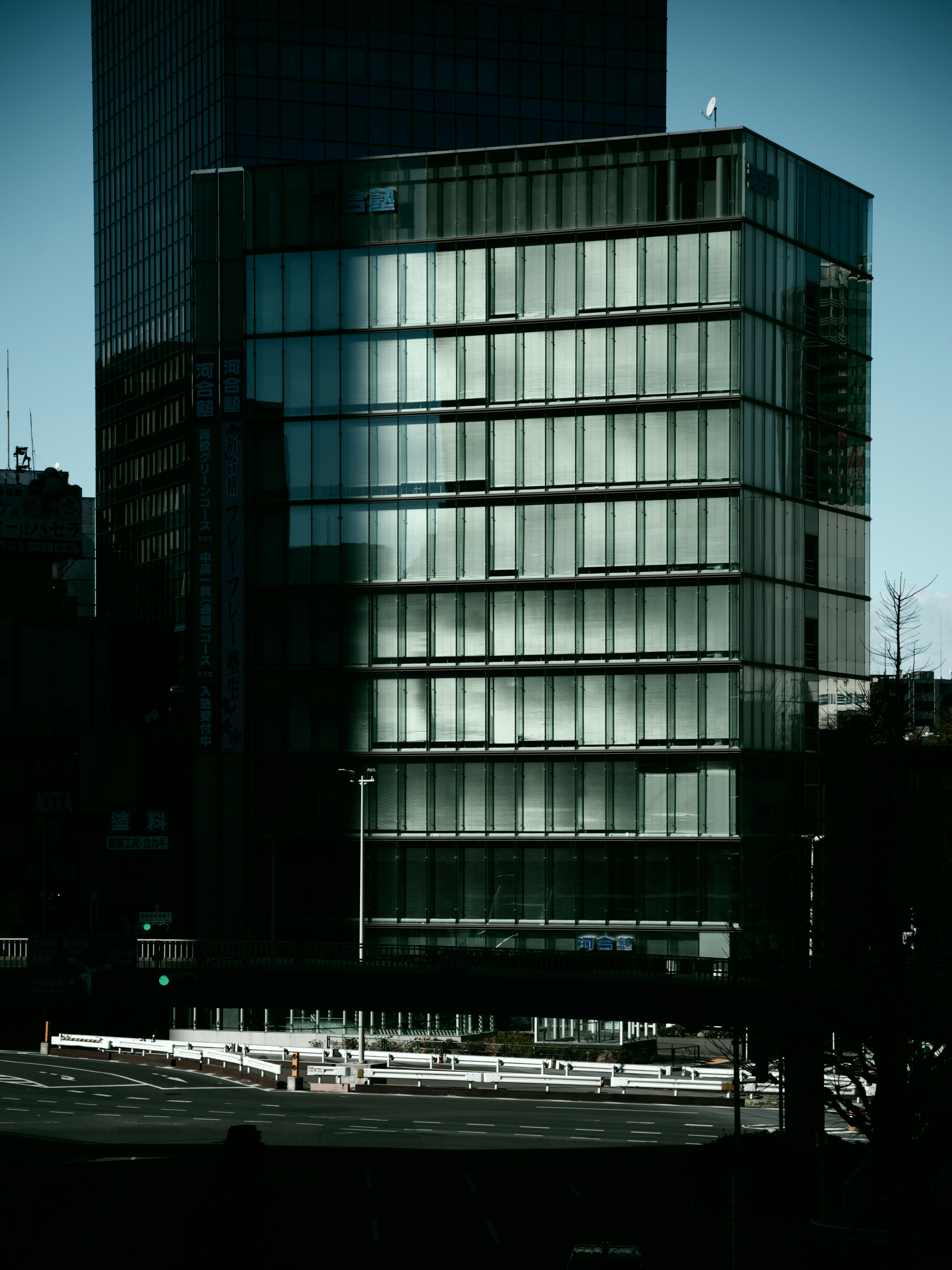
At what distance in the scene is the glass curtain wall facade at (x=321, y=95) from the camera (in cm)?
16012

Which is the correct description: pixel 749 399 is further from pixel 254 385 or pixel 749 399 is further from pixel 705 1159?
pixel 705 1159

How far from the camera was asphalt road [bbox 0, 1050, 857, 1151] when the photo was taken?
215ft

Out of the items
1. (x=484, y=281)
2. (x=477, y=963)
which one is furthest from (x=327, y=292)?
(x=477, y=963)

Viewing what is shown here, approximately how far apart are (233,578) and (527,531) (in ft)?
52.3

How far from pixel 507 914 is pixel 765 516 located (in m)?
25.0

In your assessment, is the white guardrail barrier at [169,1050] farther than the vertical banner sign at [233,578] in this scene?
No

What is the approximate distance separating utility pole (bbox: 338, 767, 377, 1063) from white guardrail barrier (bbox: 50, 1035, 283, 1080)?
14.2ft

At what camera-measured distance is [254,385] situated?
93.8 metres

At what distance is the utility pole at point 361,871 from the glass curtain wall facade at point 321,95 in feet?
218

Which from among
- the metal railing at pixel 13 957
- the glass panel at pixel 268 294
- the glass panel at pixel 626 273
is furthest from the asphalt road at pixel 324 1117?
the glass panel at pixel 626 273

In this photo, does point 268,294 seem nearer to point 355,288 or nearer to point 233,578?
point 355,288

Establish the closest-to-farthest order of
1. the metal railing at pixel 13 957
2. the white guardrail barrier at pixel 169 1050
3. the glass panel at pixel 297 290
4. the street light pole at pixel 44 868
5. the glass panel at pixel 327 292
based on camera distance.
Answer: the metal railing at pixel 13 957 → the white guardrail barrier at pixel 169 1050 → the glass panel at pixel 327 292 → the glass panel at pixel 297 290 → the street light pole at pixel 44 868

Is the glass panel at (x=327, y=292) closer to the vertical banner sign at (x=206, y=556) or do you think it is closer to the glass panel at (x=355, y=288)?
the glass panel at (x=355, y=288)

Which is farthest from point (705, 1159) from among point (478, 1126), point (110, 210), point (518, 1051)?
point (110, 210)
